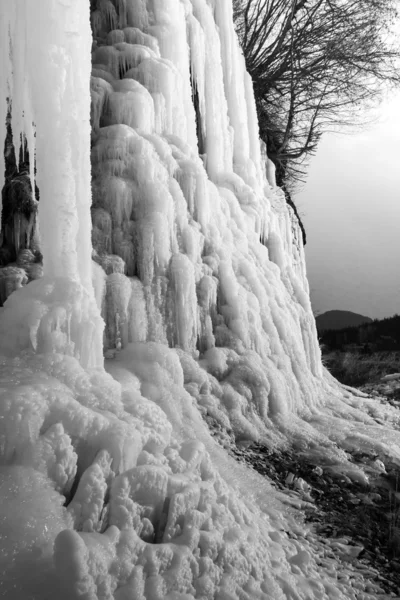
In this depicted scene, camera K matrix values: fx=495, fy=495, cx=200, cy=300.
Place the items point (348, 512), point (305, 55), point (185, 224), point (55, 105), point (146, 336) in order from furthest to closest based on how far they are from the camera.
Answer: point (305, 55), point (185, 224), point (146, 336), point (348, 512), point (55, 105)

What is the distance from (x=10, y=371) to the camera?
3.07 metres

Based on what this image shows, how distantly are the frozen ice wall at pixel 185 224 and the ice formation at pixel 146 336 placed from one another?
0.8 inches

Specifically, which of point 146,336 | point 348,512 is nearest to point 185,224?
point 146,336

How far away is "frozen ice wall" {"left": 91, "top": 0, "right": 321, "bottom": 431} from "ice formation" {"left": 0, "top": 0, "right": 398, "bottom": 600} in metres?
0.02

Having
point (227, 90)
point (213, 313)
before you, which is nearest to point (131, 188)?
point (213, 313)

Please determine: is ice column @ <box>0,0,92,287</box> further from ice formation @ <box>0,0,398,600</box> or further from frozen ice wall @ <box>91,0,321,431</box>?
frozen ice wall @ <box>91,0,321,431</box>

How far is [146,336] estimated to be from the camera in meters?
4.78

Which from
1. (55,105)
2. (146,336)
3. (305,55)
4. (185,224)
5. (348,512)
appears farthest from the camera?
(305,55)

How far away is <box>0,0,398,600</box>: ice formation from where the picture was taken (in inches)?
100.0

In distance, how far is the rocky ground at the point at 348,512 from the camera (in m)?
3.30

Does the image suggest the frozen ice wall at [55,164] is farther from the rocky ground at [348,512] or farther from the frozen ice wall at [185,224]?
the rocky ground at [348,512]

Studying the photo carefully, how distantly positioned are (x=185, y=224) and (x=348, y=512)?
322 centimetres

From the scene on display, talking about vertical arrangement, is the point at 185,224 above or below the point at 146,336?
above

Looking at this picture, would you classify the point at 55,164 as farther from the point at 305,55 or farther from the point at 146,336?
the point at 305,55
